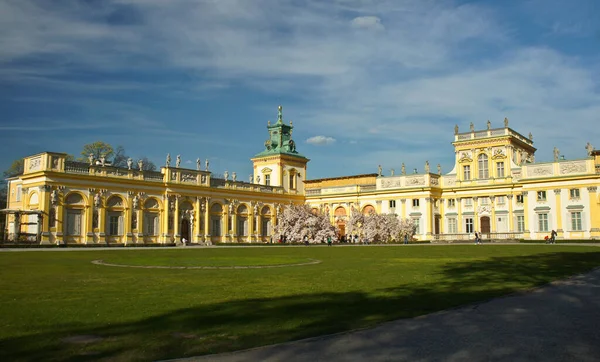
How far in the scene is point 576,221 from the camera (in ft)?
179

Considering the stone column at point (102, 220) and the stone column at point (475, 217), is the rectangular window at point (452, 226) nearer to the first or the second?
the stone column at point (475, 217)

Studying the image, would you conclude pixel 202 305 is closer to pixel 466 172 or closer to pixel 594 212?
pixel 594 212

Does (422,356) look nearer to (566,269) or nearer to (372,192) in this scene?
(566,269)

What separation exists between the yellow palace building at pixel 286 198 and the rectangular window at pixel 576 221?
104 mm

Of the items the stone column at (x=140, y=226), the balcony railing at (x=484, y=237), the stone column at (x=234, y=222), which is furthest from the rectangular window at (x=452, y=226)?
the stone column at (x=140, y=226)

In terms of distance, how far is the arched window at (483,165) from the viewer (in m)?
63.2

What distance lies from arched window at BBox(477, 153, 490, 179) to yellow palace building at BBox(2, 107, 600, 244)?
0.13m

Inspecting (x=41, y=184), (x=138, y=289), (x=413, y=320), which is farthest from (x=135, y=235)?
(x=413, y=320)

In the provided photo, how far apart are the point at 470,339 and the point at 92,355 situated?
5.11 m

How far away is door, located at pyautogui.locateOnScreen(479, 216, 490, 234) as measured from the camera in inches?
2447

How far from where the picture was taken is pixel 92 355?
6648 mm

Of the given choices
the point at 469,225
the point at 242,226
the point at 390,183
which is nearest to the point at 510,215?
the point at 469,225

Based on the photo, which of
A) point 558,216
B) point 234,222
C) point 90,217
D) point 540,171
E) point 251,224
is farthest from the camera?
point 251,224

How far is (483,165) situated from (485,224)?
23.2ft
